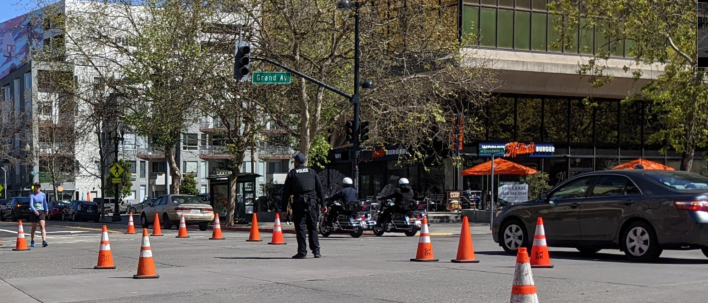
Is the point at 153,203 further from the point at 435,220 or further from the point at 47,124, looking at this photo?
the point at 47,124

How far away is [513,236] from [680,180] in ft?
10.2

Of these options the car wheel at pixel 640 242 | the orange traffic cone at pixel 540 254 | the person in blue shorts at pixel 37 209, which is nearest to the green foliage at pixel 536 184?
the person in blue shorts at pixel 37 209

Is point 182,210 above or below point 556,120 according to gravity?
below

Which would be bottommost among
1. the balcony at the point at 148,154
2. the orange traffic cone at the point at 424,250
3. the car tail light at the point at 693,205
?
the orange traffic cone at the point at 424,250

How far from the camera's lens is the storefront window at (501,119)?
4644cm

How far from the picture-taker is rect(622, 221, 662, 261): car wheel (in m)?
13.9

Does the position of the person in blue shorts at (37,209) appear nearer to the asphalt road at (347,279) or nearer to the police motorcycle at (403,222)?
the asphalt road at (347,279)

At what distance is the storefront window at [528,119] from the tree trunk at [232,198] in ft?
51.8

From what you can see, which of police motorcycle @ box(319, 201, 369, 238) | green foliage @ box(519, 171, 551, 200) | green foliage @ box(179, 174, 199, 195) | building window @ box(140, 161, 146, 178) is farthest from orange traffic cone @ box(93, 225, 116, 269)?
building window @ box(140, 161, 146, 178)

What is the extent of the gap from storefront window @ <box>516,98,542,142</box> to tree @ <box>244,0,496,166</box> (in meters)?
12.7

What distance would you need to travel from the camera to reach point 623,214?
14.3 m

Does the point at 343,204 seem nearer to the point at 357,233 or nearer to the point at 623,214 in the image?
the point at 357,233

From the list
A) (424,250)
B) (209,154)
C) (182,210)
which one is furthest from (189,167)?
(424,250)

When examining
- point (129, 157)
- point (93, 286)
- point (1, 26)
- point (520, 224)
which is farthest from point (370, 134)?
point (1, 26)
